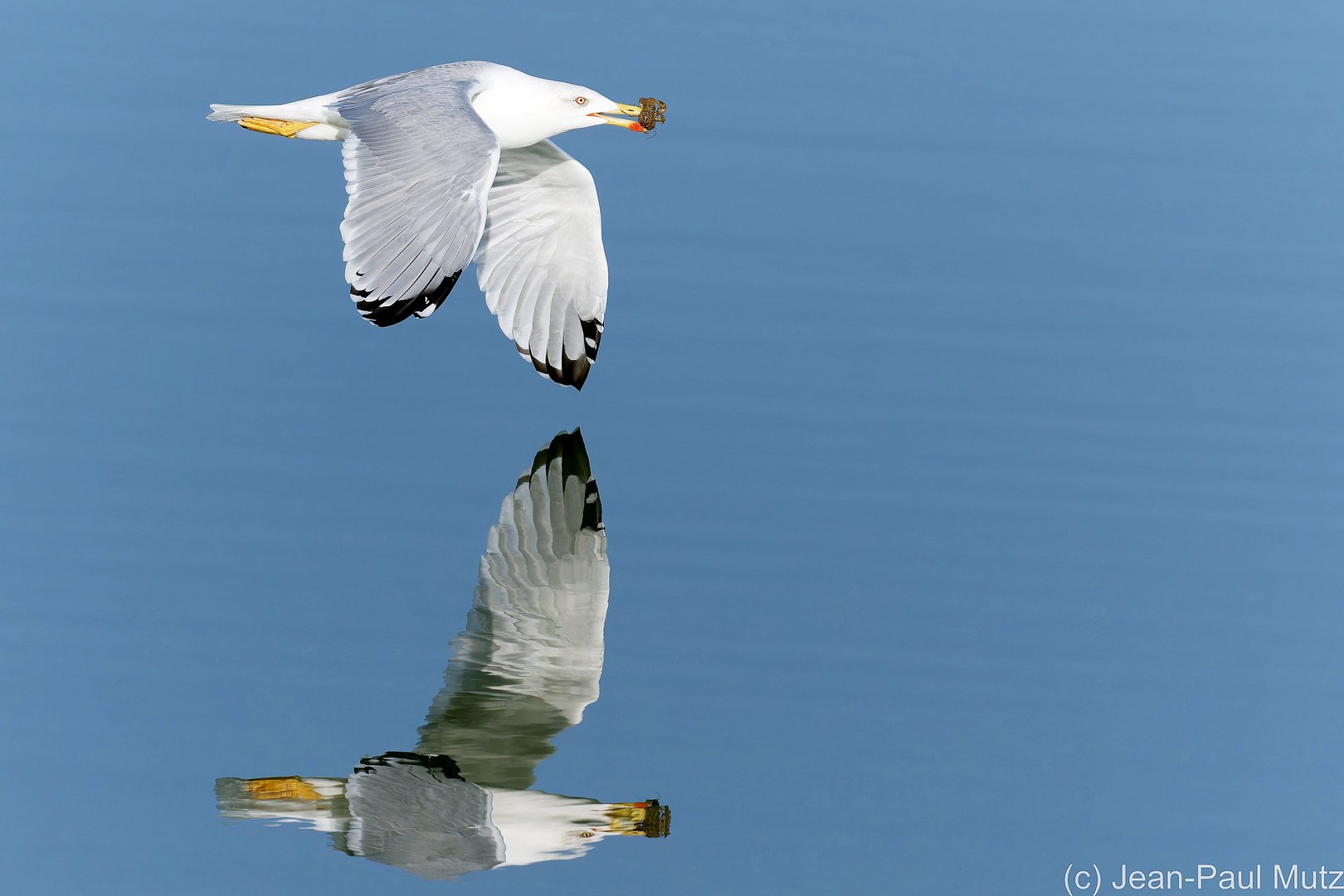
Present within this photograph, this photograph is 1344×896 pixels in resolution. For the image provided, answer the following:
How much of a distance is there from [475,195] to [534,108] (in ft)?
5.10

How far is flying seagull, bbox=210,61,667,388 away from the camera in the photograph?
638 cm

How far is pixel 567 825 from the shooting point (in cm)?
519

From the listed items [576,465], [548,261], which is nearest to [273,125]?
[548,261]

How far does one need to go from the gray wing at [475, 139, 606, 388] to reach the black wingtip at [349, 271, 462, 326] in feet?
7.17

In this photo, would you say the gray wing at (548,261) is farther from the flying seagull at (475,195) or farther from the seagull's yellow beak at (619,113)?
the seagull's yellow beak at (619,113)

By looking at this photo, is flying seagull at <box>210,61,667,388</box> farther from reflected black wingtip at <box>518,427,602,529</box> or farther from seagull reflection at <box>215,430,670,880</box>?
seagull reflection at <box>215,430,670,880</box>

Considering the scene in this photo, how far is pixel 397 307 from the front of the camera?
629cm

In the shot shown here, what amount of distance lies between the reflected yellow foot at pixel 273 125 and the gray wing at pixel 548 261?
1.17 metres

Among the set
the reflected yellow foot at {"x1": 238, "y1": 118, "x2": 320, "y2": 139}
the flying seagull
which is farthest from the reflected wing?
the reflected yellow foot at {"x1": 238, "y1": 118, "x2": 320, "y2": 139}

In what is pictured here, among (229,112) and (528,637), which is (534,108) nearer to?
(229,112)

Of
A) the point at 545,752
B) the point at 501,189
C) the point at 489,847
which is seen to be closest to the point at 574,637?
the point at 545,752

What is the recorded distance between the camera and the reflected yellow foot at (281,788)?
5145 mm

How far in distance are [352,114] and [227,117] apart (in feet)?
3.70

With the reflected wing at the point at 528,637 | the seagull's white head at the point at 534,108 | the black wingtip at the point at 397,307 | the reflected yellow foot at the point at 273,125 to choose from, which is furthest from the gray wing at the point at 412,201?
the reflected wing at the point at 528,637
